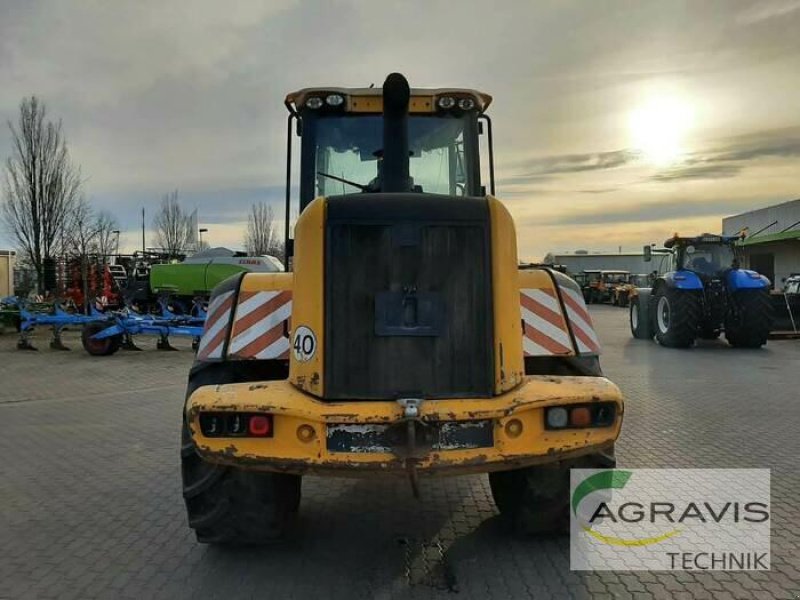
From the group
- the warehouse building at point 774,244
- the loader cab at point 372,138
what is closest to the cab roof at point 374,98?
the loader cab at point 372,138

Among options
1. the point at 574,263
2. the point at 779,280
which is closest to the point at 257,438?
the point at 779,280

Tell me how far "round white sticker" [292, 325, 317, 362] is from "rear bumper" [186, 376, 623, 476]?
0.20 m

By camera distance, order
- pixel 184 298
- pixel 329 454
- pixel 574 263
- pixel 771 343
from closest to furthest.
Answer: pixel 329 454, pixel 771 343, pixel 184 298, pixel 574 263

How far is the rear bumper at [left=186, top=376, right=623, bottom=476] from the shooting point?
304 centimetres

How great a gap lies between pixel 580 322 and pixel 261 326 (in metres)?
1.91

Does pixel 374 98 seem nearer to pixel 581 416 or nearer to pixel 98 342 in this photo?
pixel 581 416

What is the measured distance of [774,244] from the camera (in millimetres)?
35375

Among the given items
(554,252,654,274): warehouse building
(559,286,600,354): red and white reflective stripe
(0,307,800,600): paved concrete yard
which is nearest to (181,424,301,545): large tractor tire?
(0,307,800,600): paved concrete yard

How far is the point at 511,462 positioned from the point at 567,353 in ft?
3.25

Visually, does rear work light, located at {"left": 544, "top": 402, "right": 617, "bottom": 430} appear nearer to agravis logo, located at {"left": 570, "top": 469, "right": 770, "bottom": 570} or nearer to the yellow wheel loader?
the yellow wheel loader

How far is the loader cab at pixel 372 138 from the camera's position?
15.7 ft

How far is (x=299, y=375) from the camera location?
10.8ft

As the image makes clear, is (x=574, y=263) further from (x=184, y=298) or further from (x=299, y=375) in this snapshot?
(x=299, y=375)

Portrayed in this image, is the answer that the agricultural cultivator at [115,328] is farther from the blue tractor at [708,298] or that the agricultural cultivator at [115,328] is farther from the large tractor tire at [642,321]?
the large tractor tire at [642,321]
